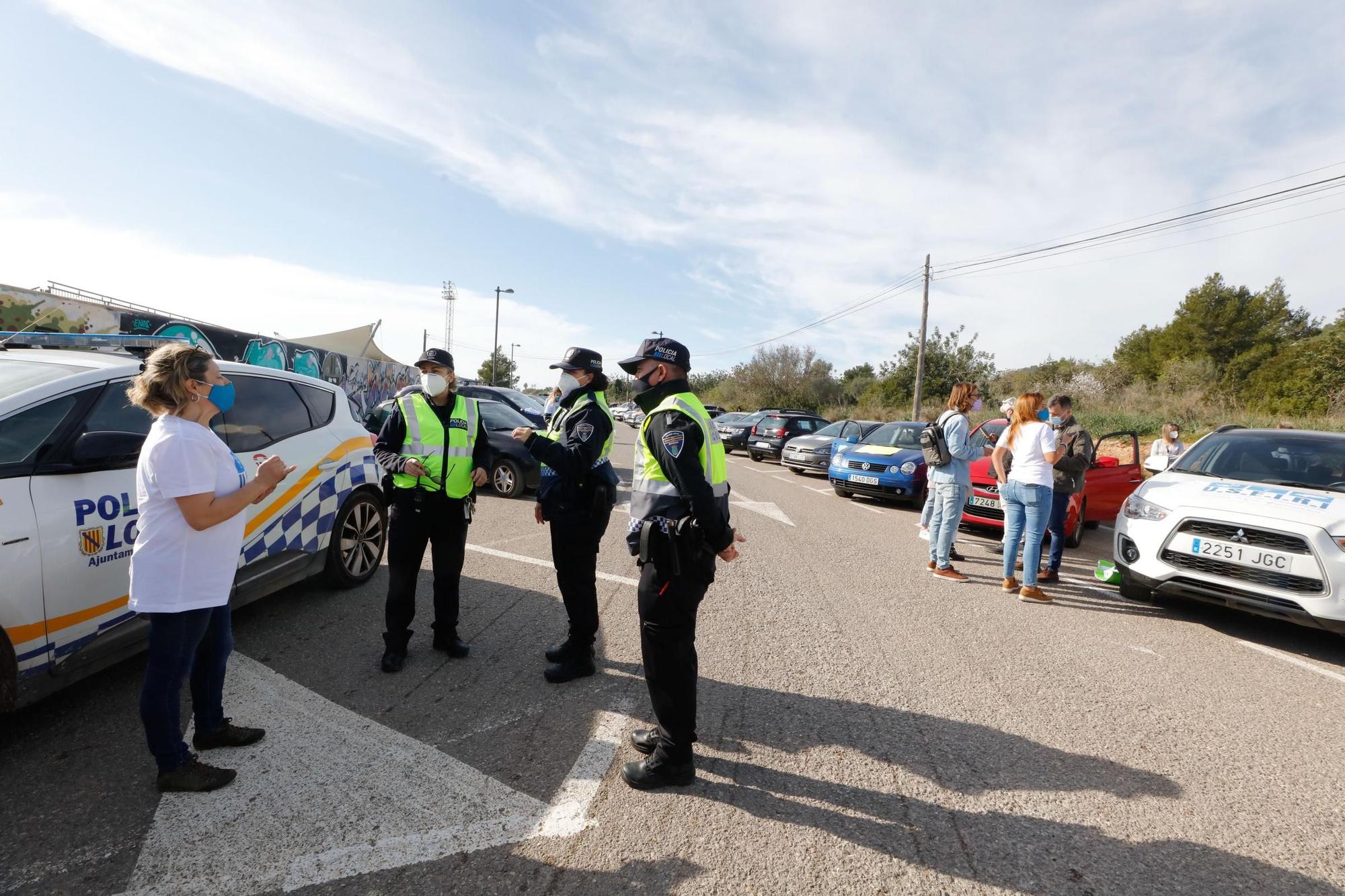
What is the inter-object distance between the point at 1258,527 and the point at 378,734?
5.70 meters

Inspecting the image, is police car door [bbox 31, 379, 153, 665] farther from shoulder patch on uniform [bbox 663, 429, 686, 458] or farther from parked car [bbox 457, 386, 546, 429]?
parked car [bbox 457, 386, 546, 429]

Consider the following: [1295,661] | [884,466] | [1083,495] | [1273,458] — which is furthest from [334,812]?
[884,466]

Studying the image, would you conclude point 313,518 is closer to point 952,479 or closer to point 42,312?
point 952,479

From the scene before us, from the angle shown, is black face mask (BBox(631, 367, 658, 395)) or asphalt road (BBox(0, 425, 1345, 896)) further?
black face mask (BBox(631, 367, 658, 395))

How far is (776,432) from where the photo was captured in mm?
19094

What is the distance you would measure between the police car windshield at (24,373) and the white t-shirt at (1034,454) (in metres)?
6.30

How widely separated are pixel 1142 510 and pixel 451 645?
5404 millimetres

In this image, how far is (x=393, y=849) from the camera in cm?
228

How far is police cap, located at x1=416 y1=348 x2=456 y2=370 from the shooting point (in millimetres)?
3768

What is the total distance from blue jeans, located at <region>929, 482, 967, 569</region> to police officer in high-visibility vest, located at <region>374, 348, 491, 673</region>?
4352mm

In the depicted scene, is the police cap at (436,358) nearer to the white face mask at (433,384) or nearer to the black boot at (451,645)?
the white face mask at (433,384)

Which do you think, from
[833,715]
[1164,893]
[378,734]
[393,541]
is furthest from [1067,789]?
[393,541]

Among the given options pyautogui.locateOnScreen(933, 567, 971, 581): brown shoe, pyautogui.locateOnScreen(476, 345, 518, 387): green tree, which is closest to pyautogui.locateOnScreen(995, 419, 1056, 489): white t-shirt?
pyautogui.locateOnScreen(933, 567, 971, 581): brown shoe

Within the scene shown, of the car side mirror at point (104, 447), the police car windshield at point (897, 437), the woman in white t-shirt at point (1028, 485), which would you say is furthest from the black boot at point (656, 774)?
the police car windshield at point (897, 437)
